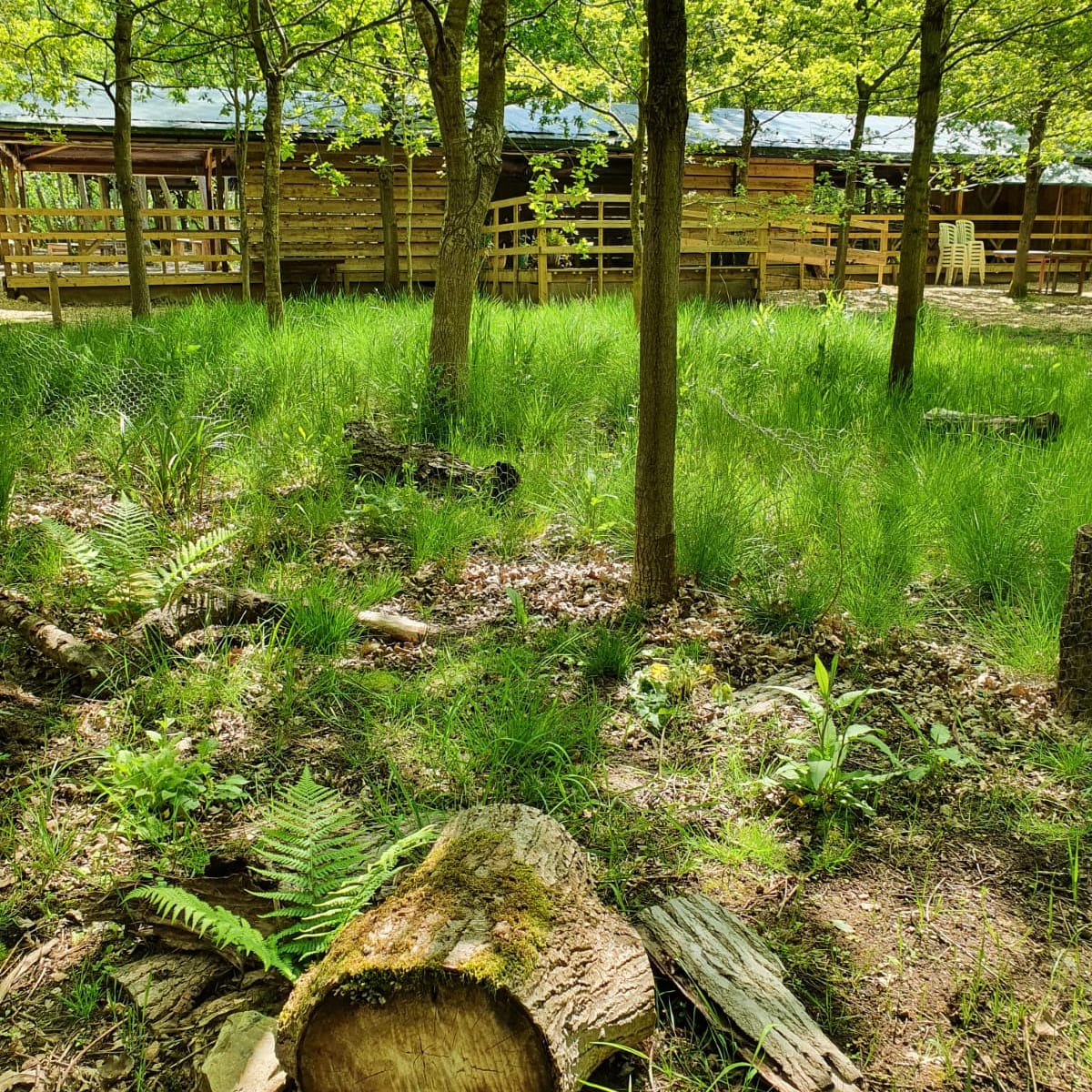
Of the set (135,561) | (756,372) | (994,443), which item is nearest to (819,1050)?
(135,561)

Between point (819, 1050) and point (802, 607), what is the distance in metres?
2.01

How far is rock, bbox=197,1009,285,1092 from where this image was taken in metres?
1.62

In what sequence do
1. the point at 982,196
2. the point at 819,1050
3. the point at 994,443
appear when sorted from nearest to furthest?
1. the point at 819,1050
2. the point at 994,443
3. the point at 982,196

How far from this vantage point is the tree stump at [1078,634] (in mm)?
2705

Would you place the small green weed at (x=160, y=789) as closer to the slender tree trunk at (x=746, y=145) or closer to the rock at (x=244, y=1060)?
the rock at (x=244, y=1060)

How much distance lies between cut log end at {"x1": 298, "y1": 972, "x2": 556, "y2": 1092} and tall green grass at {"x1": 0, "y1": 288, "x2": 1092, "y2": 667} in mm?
2165

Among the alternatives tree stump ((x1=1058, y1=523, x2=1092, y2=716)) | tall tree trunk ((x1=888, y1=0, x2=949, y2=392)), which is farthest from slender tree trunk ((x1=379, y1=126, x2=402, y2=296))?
tree stump ((x1=1058, y1=523, x2=1092, y2=716))

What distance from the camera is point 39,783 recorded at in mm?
2443

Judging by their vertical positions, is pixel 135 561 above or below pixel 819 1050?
above

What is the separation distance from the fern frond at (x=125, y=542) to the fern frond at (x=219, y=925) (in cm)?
174

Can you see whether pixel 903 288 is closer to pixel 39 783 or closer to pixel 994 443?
pixel 994 443

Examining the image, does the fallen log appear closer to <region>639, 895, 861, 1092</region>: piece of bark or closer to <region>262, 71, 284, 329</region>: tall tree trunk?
<region>639, 895, 861, 1092</region>: piece of bark

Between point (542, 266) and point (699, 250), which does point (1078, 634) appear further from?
point (699, 250)

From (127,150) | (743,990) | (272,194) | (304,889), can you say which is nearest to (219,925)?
(304,889)
